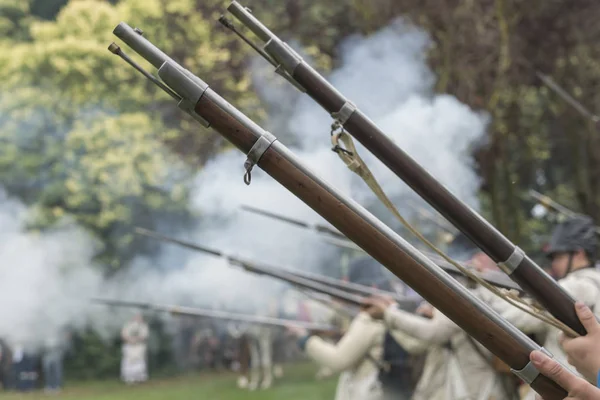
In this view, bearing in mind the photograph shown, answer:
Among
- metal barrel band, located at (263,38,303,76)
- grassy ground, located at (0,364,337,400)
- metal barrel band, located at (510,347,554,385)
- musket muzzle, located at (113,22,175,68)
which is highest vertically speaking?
metal barrel band, located at (263,38,303,76)

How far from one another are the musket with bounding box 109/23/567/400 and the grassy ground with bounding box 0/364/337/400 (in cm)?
893

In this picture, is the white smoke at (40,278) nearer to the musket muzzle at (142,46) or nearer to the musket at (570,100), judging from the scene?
the musket at (570,100)

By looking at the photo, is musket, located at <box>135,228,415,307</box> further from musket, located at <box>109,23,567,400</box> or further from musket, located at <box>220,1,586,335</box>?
musket, located at <box>109,23,567,400</box>

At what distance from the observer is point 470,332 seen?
1962 millimetres

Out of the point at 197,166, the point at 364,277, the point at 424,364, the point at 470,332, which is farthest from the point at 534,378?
the point at 197,166

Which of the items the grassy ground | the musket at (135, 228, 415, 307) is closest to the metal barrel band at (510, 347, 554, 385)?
the musket at (135, 228, 415, 307)

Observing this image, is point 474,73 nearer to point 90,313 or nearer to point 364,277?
point 364,277

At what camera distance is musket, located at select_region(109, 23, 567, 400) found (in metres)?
1.87

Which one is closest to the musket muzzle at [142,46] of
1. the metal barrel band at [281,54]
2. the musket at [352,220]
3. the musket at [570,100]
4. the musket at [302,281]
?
the musket at [352,220]

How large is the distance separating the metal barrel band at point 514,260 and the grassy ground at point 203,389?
8578 mm

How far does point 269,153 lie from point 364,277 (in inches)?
252

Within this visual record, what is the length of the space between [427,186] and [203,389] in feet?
29.3

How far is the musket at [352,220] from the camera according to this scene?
6.14 feet

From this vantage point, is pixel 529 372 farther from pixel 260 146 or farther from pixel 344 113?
pixel 344 113
